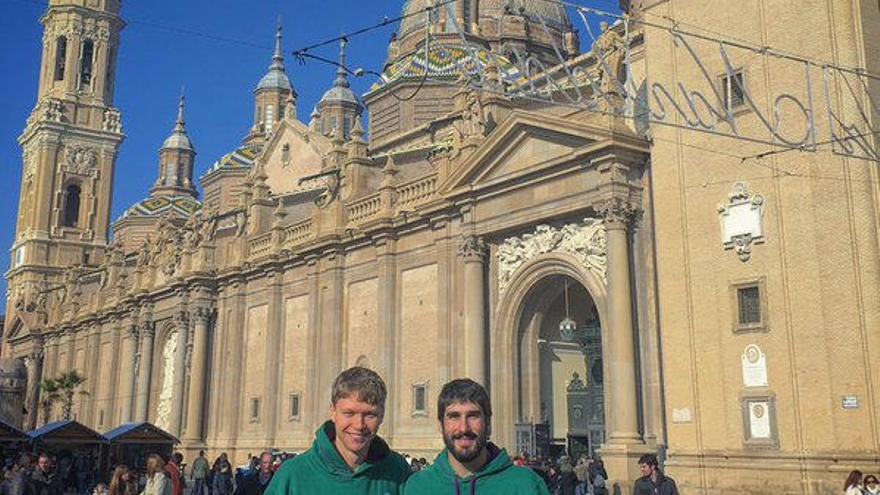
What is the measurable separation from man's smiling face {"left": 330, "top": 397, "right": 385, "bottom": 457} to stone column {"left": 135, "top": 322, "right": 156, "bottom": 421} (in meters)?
47.0

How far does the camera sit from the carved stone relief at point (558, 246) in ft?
81.3

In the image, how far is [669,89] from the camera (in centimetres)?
2312

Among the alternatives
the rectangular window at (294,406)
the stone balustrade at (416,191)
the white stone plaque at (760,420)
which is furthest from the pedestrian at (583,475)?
the rectangular window at (294,406)

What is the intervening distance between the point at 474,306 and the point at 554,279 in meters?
2.70

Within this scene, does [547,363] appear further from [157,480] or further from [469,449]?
[469,449]

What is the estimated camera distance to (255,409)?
4006 cm

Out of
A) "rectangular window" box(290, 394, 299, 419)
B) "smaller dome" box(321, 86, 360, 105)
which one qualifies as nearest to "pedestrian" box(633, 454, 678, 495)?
"rectangular window" box(290, 394, 299, 419)

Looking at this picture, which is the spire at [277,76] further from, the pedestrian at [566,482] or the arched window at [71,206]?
the pedestrian at [566,482]

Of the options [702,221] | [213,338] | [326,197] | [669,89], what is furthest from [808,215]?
[213,338]

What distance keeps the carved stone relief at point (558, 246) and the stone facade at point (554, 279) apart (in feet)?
0.24

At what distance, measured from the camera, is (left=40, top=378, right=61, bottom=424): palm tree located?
58.4 meters

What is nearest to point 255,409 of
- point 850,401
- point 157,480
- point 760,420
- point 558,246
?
point 558,246

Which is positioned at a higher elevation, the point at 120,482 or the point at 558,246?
the point at 558,246

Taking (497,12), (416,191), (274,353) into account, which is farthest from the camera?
(497,12)
